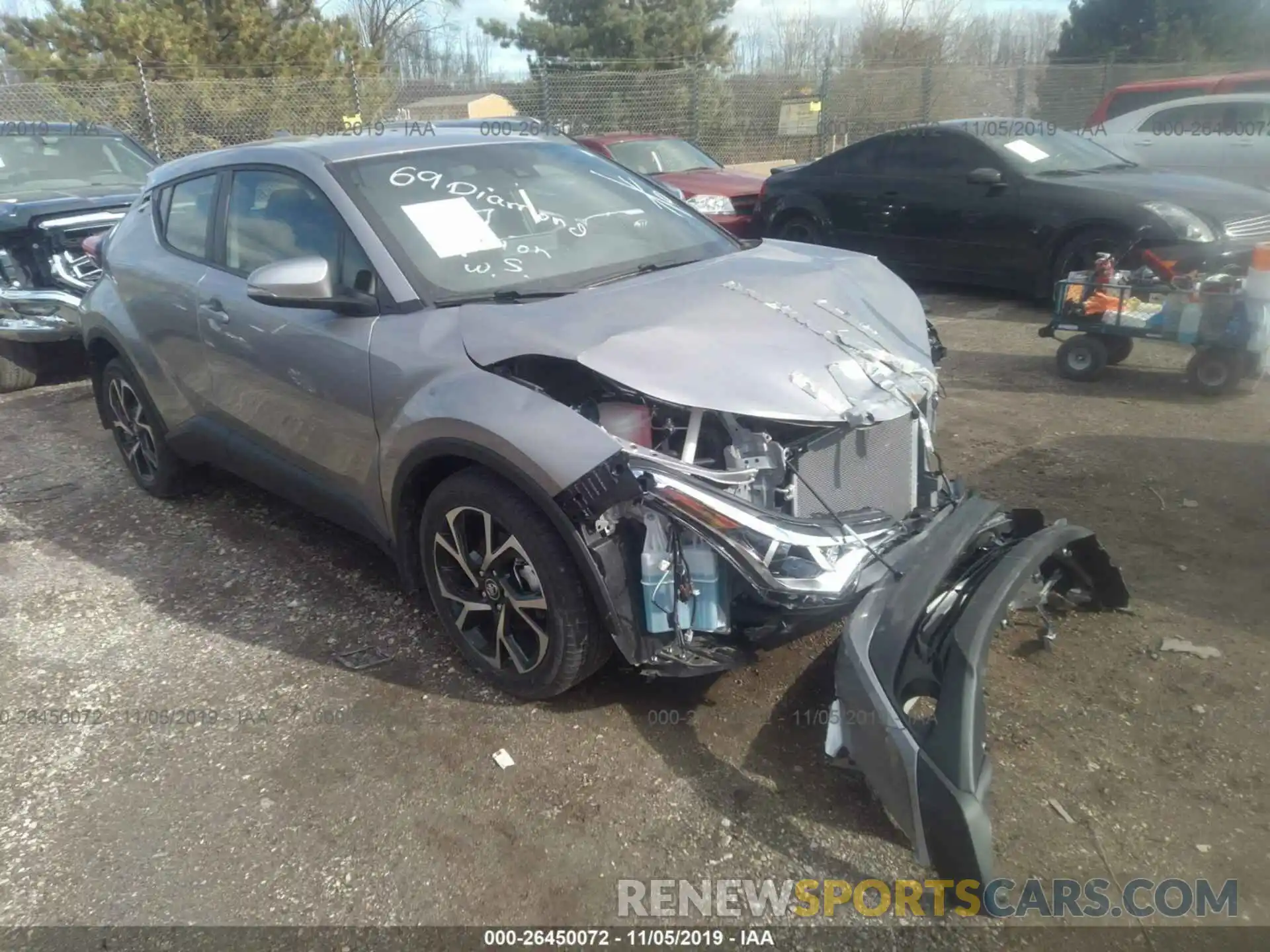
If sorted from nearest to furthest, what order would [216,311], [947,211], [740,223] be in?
[216,311] → [947,211] → [740,223]

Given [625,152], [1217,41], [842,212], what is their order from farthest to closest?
[1217,41]
[625,152]
[842,212]

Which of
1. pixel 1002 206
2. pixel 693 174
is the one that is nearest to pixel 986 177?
pixel 1002 206

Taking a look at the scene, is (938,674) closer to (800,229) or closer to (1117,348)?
(1117,348)

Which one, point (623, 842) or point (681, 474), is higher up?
point (681, 474)

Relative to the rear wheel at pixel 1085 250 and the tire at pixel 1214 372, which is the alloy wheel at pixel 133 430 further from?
the rear wheel at pixel 1085 250

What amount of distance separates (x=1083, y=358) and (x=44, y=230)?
7.29 meters

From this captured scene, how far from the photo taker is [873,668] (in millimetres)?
2504

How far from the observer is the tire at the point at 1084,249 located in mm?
7629

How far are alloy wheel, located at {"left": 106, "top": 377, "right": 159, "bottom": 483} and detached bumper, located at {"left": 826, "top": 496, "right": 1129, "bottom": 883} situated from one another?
3953 mm

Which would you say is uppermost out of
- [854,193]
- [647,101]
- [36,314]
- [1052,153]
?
[647,101]

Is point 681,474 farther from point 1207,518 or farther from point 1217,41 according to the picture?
point 1217,41

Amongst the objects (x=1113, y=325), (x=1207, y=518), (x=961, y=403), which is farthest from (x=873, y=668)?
(x=1113, y=325)

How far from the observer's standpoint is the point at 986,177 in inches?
329

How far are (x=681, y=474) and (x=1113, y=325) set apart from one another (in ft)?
15.3
